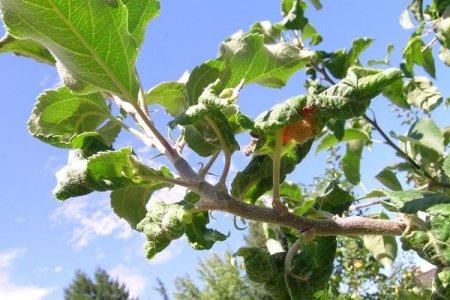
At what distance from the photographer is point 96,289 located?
43031 millimetres

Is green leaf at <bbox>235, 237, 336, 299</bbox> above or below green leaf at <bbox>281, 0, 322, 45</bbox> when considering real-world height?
below

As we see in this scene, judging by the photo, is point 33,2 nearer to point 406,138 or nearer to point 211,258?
point 406,138

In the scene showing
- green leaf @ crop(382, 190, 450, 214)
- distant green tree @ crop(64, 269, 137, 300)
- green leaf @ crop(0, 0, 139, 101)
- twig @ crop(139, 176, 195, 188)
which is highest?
distant green tree @ crop(64, 269, 137, 300)

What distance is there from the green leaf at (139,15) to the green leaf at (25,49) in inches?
12.2

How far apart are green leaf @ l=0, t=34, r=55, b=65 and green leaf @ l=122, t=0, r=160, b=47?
1.02 feet

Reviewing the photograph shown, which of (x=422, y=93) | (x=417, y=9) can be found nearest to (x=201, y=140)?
(x=422, y=93)

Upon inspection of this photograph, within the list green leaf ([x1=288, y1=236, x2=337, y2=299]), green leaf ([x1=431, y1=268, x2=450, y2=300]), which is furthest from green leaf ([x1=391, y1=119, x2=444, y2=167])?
green leaf ([x1=431, y1=268, x2=450, y2=300])

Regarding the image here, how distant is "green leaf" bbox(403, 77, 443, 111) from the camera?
2551 millimetres

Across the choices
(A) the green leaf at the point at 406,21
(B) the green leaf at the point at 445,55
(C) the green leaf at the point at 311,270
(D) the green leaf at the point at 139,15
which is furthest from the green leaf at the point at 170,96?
(A) the green leaf at the point at 406,21

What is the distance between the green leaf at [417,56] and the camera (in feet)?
7.45

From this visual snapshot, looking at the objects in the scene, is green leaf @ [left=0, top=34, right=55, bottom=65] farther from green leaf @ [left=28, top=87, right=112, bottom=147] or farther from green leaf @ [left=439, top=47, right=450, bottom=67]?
green leaf @ [left=439, top=47, right=450, bottom=67]

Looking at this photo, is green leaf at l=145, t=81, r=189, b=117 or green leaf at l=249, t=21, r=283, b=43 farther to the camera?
green leaf at l=249, t=21, r=283, b=43

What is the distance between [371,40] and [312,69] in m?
0.28

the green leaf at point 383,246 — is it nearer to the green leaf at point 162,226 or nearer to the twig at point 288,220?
the twig at point 288,220
